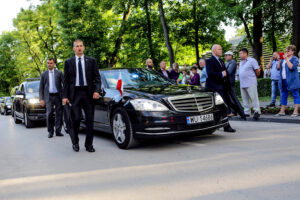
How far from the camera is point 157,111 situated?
18.2 ft

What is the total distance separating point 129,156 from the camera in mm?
5473

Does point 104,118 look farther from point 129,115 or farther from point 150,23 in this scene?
point 150,23

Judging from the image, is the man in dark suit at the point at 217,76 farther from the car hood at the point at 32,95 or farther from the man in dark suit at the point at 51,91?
the car hood at the point at 32,95

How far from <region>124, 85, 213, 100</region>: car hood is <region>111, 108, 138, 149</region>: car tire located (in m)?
0.38

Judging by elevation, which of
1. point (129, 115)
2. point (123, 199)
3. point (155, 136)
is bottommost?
point (123, 199)

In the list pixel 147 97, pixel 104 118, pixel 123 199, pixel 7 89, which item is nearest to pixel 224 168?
pixel 123 199

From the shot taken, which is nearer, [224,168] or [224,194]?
[224,194]

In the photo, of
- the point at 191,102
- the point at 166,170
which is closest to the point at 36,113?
the point at 191,102

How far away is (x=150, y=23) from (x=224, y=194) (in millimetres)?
21770

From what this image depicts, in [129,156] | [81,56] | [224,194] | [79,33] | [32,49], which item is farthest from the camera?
[32,49]

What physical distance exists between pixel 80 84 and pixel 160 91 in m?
1.43

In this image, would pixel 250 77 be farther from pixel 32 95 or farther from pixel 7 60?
pixel 7 60

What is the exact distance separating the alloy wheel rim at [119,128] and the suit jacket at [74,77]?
61cm

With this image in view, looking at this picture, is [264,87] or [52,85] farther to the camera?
[264,87]
